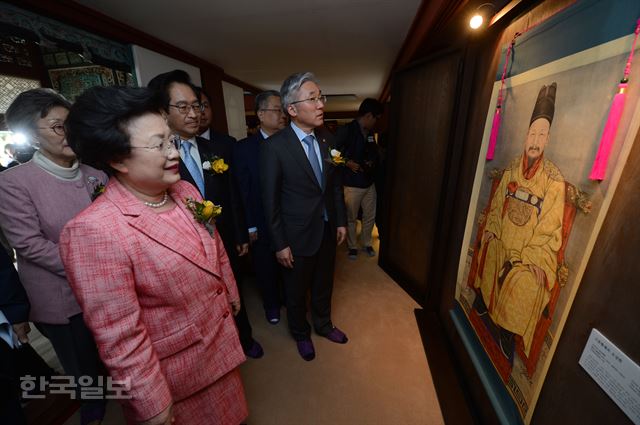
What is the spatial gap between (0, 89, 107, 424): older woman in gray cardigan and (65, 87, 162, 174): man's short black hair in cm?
66

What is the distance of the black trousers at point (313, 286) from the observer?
179 centimetres

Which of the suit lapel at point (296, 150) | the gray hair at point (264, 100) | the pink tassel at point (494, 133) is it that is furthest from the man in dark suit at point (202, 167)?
the pink tassel at point (494, 133)

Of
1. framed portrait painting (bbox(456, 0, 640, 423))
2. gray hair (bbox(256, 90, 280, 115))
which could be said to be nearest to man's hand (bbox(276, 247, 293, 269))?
framed portrait painting (bbox(456, 0, 640, 423))

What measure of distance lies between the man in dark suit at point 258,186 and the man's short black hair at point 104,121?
3.90 feet

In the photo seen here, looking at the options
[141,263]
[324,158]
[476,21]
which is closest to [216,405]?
[141,263]

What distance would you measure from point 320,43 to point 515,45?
7.87 feet

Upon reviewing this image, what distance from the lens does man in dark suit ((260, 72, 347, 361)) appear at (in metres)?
1.53

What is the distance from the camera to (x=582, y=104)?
813mm

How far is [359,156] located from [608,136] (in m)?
2.44

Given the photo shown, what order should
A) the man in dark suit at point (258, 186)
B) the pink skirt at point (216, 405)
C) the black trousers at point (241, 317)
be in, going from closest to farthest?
the pink skirt at point (216, 405) < the black trousers at point (241, 317) < the man in dark suit at point (258, 186)

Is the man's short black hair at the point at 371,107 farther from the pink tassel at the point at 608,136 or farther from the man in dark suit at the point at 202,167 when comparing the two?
the pink tassel at the point at 608,136

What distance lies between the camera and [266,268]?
2219 mm

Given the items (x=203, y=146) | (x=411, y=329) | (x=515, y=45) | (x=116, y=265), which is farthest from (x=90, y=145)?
(x=411, y=329)

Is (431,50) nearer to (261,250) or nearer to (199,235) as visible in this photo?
(261,250)
